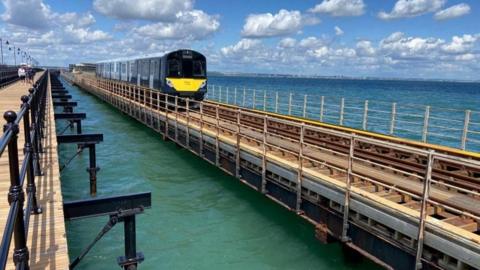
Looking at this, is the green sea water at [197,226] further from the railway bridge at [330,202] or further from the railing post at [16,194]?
the railing post at [16,194]

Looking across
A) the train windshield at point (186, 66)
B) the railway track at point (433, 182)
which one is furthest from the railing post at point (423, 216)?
the train windshield at point (186, 66)

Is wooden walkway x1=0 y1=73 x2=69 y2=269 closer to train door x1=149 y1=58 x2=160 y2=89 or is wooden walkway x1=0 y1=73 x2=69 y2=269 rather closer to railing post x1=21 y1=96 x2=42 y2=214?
railing post x1=21 y1=96 x2=42 y2=214

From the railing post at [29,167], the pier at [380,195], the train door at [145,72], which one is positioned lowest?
the pier at [380,195]

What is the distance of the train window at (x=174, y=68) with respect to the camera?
21.8 meters

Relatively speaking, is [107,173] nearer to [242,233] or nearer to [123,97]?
[242,233]

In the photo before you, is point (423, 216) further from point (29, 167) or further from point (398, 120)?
point (398, 120)

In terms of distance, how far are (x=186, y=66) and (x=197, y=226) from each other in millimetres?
14573

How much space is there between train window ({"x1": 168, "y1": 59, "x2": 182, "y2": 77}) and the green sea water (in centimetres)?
793

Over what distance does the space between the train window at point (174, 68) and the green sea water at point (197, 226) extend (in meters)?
7.93

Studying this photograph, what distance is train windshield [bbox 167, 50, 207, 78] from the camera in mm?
21855

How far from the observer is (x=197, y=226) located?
8.93 m

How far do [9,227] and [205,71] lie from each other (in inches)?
824

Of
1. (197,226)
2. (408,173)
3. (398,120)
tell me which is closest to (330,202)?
(408,173)

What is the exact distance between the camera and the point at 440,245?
4.95 m
